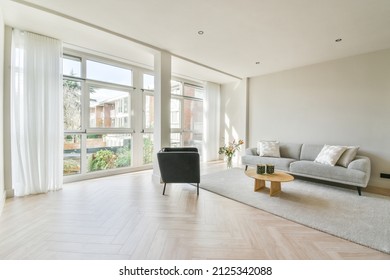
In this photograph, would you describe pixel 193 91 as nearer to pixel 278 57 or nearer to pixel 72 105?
pixel 278 57

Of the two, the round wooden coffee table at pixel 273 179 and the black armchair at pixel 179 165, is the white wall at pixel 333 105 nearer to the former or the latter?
the round wooden coffee table at pixel 273 179

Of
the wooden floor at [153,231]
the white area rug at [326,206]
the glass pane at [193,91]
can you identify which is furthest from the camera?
the glass pane at [193,91]

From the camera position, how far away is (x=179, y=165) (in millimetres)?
3066

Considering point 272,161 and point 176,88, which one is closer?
point 272,161

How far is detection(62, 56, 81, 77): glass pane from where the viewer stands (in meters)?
3.69

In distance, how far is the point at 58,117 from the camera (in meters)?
3.29

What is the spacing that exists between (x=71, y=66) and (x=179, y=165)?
9.90 ft

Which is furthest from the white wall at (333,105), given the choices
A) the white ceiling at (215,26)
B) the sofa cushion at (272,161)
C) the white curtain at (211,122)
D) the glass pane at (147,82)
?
the glass pane at (147,82)

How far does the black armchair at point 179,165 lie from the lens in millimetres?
3020

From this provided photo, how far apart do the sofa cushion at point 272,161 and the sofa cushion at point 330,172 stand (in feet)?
0.47

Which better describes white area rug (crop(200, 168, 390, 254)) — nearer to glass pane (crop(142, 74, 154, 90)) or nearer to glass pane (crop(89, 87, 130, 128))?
glass pane (crop(89, 87, 130, 128))

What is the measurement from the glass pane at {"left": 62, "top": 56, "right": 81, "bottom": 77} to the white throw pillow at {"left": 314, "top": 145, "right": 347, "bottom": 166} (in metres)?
5.24

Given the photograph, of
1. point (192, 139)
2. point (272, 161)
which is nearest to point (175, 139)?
point (192, 139)

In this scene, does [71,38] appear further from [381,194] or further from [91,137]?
[381,194]
